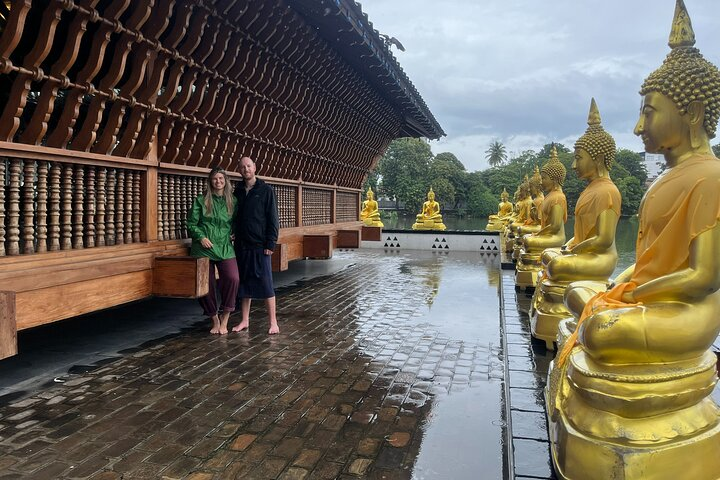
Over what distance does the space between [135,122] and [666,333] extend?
4.68 meters

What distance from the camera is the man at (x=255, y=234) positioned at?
560 cm

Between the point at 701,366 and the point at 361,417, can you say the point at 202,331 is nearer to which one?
the point at 361,417

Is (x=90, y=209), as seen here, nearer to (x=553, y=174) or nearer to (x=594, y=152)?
(x=594, y=152)

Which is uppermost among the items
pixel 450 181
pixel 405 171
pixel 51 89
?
pixel 405 171

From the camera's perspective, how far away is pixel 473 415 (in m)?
3.57

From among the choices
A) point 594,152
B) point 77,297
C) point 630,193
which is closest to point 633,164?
point 630,193

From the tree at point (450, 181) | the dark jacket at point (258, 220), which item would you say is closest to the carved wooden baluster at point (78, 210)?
the dark jacket at point (258, 220)

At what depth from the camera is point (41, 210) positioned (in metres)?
4.12

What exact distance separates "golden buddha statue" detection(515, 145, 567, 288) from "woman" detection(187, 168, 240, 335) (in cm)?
387

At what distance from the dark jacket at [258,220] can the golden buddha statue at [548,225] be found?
11.3 feet

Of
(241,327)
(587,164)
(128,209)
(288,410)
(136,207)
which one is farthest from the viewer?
(241,327)

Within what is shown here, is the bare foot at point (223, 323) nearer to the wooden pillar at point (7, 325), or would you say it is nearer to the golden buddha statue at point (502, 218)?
the wooden pillar at point (7, 325)

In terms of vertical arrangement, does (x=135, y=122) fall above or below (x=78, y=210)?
above

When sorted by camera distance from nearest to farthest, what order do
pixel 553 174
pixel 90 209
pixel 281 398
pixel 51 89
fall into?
1. pixel 281 398
2. pixel 51 89
3. pixel 90 209
4. pixel 553 174
